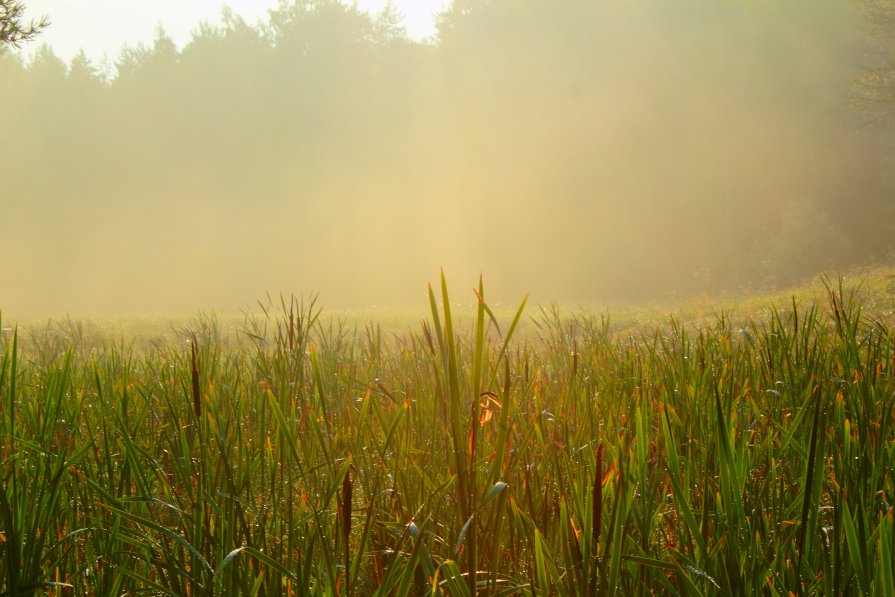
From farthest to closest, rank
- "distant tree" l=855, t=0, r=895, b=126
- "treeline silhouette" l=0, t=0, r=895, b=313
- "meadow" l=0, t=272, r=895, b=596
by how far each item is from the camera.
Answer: "treeline silhouette" l=0, t=0, r=895, b=313 < "distant tree" l=855, t=0, r=895, b=126 < "meadow" l=0, t=272, r=895, b=596

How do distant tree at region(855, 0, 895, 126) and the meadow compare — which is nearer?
the meadow

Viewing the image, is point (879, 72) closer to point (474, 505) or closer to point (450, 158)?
point (450, 158)

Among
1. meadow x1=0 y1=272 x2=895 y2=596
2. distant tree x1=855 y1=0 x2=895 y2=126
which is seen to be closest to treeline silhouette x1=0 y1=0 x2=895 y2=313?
distant tree x1=855 y1=0 x2=895 y2=126

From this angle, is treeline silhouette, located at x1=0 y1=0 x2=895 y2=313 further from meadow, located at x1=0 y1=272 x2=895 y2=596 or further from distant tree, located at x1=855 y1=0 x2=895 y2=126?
meadow, located at x1=0 y1=272 x2=895 y2=596

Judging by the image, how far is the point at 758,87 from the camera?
35438mm

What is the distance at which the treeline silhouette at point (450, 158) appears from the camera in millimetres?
35031

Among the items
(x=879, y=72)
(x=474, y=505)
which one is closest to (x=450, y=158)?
(x=879, y=72)

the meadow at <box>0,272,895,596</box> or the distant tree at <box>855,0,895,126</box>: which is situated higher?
the distant tree at <box>855,0,895,126</box>

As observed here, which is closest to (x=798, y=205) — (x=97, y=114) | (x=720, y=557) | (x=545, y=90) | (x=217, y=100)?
(x=545, y=90)

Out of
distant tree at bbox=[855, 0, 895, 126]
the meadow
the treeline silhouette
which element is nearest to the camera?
the meadow

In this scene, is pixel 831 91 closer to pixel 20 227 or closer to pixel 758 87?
pixel 758 87

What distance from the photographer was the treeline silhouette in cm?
3503

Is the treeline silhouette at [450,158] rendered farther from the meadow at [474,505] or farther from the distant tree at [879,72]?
the meadow at [474,505]

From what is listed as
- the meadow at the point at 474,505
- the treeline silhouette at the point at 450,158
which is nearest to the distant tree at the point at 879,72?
the treeline silhouette at the point at 450,158
